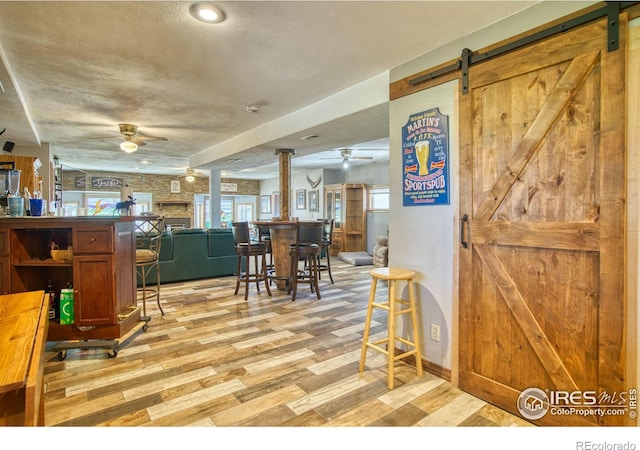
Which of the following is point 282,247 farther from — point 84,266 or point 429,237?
point 429,237

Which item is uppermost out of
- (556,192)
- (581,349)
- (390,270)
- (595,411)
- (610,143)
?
(610,143)

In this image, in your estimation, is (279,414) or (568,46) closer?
(568,46)

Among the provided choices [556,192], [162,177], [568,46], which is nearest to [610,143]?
[556,192]

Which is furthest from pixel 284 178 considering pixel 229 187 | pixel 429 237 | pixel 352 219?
pixel 229 187

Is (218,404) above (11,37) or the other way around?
the other way around

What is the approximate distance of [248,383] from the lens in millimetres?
2301

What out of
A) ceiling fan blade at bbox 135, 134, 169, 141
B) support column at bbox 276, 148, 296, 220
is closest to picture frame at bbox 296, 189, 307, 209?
support column at bbox 276, 148, 296, 220

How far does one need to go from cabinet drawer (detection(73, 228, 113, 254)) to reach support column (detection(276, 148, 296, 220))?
9.10 ft

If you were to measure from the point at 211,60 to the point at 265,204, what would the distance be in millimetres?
10302

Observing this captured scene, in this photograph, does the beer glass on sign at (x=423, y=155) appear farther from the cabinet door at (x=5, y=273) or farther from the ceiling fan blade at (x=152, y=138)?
the ceiling fan blade at (x=152, y=138)

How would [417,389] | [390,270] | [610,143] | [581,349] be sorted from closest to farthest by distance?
[610,143], [581,349], [417,389], [390,270]

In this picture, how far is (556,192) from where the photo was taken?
5.98ft

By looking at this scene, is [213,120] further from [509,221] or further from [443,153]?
[509,221]

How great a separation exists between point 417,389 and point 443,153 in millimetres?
1613
